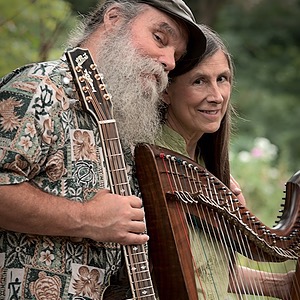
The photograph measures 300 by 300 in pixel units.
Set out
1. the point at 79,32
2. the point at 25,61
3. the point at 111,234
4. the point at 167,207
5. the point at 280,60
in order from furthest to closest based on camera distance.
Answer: the point at 280,60
the point at 25,61
the point at 79,32
the point at 167,207
the point at 111,234

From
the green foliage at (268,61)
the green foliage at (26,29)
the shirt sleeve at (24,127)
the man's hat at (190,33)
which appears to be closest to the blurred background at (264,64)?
the green foliage at (268,61)

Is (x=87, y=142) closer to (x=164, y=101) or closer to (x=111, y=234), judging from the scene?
(x=111, y=234)

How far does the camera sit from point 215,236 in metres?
3.13

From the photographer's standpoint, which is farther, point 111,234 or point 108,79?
point 108,79

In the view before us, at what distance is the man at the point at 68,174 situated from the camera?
2.73 metres

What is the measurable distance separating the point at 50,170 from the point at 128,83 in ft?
1.43

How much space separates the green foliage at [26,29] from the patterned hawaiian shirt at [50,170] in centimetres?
192

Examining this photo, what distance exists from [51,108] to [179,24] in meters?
0.65

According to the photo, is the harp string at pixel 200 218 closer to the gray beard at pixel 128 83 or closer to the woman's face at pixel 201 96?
the gray beard at pixel 128 83

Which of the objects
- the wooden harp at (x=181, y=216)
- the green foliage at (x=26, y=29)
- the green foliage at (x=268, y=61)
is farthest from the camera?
the green foliage at (x=268, y=61)

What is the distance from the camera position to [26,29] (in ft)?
16.8

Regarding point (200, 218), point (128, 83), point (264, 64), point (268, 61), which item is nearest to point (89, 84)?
point (128, 83)

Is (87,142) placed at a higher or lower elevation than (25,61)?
lower

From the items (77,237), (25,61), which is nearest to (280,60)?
(25,61)
